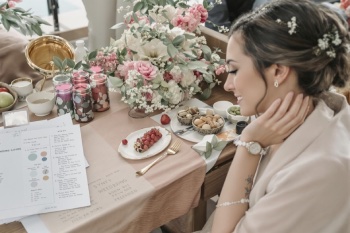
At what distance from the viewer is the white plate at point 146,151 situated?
1.32 meters

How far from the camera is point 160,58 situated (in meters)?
1.50

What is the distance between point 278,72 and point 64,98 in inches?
30.7

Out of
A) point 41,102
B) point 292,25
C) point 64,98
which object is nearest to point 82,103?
point 64,98

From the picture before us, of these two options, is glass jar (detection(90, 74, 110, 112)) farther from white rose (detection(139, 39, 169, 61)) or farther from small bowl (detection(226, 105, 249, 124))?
small bowl (detection(226, 105, 249, 124))

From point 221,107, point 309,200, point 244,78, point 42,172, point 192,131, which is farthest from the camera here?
point 221,107

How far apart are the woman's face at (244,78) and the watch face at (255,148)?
9 cm

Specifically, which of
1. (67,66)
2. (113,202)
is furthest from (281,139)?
(67,66)

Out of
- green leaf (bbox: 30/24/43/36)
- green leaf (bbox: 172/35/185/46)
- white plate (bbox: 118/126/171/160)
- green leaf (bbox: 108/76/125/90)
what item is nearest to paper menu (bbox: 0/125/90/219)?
white plate (bbox: 118/126/171/160)

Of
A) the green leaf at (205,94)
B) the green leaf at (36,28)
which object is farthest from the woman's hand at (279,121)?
the green leaf at (36,28)

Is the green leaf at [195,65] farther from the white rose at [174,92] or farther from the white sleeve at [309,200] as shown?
the white sleeve at [309,200]

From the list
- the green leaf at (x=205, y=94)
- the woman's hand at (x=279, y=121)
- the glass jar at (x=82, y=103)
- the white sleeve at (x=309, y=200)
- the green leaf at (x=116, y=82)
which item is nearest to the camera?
the white sleeve at (x=309, y=200)

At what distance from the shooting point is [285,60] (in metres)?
1.01

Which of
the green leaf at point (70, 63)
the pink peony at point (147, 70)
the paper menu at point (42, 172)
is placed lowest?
the paper menu at point (42, 172)

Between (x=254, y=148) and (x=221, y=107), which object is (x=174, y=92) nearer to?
(x=221, y=107)
